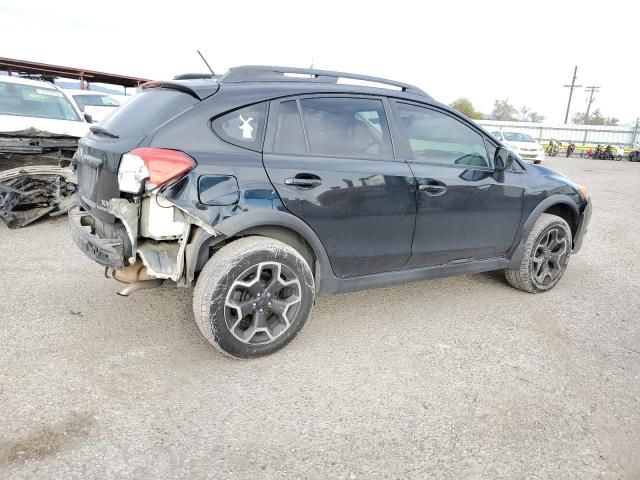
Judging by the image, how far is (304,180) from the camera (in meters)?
2.94

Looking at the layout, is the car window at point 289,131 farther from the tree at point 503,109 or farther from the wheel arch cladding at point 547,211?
the tree at point 503,109

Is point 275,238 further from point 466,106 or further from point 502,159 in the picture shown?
point 466,106

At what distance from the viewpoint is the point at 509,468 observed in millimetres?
2135

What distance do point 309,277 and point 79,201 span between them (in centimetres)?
172

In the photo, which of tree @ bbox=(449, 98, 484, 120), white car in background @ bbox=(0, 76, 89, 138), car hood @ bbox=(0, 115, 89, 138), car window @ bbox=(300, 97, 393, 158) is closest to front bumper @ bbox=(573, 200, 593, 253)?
car window @ bbox=(300, 97, 393, 158)

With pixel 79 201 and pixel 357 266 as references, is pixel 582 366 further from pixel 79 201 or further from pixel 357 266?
pixel 79 201

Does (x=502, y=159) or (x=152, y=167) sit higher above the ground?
(x=502, y=159)

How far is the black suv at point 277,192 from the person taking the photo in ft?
8.95

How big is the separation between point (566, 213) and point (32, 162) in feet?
20.1

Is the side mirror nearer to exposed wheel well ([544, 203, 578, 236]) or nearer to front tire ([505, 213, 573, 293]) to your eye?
front tire ([505, 213, 573, 293])

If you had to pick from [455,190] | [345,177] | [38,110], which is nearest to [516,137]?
[38,110]

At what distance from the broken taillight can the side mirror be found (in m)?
2.43

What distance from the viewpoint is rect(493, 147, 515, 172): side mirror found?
3795 millimetres

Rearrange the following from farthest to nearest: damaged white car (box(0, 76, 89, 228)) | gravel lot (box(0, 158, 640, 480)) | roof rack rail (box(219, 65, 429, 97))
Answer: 1. damaged white car (box(0, 76, 89, 228))
2. roof rack rail (box(219, 65, 429, 97))
3. gravel lot (box(0, 158, 640, 480))
